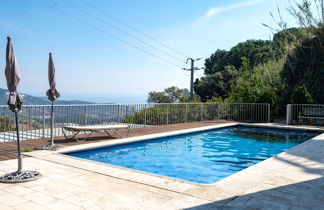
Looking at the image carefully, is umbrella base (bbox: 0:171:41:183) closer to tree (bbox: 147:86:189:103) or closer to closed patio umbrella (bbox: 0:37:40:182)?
closed patio umbrella (bbox: 0:37:40:182)

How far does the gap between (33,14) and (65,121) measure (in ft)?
19.1

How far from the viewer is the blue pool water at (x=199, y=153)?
238 inches

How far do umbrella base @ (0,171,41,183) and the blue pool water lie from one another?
2.35 metres

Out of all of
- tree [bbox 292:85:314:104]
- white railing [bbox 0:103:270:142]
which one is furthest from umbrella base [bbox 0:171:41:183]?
tree [bbox 292:85:314:104]

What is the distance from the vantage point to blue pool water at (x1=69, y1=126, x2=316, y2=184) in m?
6.05

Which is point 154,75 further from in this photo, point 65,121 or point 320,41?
point 65,121

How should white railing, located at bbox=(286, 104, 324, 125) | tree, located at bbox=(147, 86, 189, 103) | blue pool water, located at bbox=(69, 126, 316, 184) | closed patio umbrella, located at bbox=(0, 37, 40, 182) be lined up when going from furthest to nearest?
tree, located at bbox=(147, 86, 189, 103) → white railing, located at bbox=(286, 104, 324, 125) → blue pool water, located at bbox=(69, 126, 316, 184) → closed patio umbrella, located at bbox=(0, 37, 40, 182)

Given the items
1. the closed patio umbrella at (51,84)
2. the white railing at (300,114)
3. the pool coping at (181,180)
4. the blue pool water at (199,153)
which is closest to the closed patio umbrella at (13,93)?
the pool coping at (181,180)

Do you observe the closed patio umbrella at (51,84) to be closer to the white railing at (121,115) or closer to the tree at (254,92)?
the white railing at (121,115)

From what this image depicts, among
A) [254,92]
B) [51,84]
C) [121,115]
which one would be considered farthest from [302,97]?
[51,84]

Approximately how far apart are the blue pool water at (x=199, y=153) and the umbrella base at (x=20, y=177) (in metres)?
2.35

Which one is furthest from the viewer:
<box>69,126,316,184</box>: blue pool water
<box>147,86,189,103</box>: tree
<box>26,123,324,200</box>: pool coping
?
<box>147,86,189,103</box>: tree

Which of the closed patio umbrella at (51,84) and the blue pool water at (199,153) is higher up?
the closed patio umbrella at (51,84)

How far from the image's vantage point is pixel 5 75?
3857 millimetres
